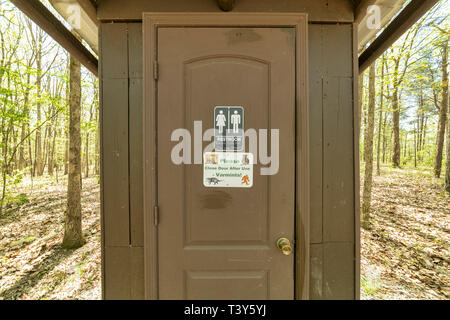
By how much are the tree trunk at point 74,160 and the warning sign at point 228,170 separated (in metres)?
3.59

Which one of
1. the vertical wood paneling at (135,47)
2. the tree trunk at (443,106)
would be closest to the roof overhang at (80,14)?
the vertical wood paneling at (135,47)

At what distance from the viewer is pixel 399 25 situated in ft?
4.95

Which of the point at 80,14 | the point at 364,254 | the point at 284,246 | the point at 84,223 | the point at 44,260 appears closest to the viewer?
the point at 284,246

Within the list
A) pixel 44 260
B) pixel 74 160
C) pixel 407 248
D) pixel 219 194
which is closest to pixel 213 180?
pixel 219 194

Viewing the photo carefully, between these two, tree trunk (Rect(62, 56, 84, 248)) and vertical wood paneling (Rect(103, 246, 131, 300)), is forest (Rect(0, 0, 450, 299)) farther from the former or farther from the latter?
vertical wood paneling (Rect(103, 246, 131, 300))

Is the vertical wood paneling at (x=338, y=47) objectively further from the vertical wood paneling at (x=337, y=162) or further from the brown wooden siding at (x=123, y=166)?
the brown wooden siding at (x=123, y=166)

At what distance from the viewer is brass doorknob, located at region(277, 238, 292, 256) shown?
137cm

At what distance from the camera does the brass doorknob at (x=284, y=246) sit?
1372mm

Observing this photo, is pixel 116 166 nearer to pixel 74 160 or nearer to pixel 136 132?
pixel 136 132

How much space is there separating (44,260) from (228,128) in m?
4.67

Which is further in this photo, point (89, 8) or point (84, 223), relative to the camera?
point (84, 223)

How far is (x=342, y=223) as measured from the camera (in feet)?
5.12

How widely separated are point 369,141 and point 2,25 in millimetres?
10803

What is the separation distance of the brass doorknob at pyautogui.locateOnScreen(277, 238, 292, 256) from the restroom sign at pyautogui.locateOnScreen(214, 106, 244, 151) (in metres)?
0.76
